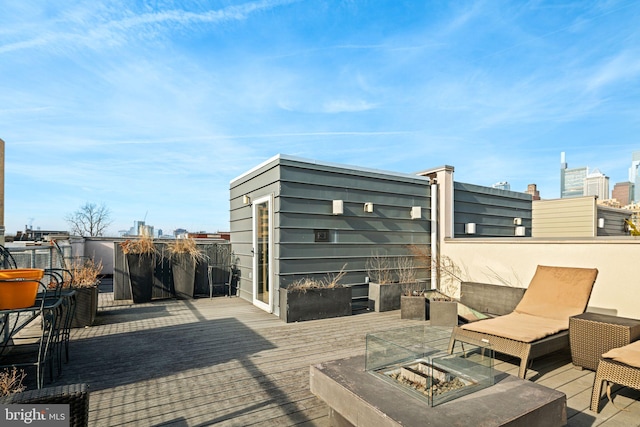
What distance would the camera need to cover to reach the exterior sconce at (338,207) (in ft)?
18.2

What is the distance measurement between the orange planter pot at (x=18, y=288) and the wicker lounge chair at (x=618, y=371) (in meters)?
4.03

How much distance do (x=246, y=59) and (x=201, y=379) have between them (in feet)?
22.7

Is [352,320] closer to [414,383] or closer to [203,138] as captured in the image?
[414,383]

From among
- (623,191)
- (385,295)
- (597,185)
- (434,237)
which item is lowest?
(385,295)

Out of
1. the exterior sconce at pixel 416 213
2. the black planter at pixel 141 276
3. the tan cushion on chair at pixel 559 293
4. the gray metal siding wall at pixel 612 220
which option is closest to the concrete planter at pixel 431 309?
the tan cushion on chair at pixel 559 293

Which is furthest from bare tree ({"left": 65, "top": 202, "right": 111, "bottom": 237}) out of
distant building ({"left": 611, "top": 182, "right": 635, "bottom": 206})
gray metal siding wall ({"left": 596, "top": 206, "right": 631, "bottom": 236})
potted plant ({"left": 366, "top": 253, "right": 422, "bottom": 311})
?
distant building ({"left": 611, "top": 182, "right": 635, "bottom": 206})

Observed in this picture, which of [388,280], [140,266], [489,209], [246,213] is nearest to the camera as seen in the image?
[388,280]

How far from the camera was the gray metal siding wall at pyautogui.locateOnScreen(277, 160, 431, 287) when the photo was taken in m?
5.31

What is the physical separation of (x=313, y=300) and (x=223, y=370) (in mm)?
2168

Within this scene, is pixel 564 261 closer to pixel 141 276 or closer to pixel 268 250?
pixel 268 250

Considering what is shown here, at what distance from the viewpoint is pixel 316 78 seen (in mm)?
8672

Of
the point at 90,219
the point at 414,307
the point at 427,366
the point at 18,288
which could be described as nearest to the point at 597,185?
the point at 414,307

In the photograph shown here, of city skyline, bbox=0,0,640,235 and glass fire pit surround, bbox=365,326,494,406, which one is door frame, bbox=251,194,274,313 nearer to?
city skyline, bbox=0,0,640,235

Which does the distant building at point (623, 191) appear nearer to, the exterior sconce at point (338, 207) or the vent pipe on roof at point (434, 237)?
the vent pipe on roof at point (434, 237)
